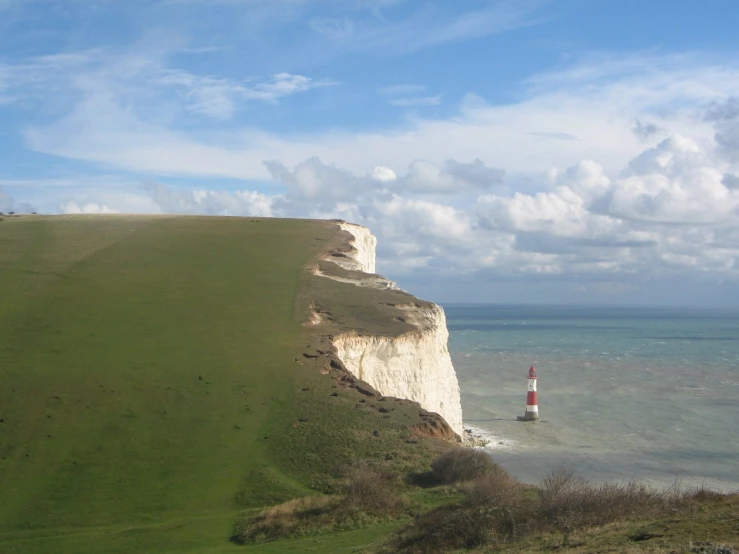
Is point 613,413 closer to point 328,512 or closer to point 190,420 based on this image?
point 190,420

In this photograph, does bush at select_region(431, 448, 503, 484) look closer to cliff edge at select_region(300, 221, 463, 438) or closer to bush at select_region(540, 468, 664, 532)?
bush at select_region(540, 468, 664, 532)

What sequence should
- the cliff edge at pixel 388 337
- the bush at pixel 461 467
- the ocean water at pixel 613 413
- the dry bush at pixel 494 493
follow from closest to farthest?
the dry bush at pixel 494 493 → the bush at pixel 461 467 → the cliff edge at pixel 388 337 → the ocean water at pixel 613 413

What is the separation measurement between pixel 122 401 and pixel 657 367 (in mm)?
54687

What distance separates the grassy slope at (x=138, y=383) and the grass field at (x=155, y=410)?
0.06 m

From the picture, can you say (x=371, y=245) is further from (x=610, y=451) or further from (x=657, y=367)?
(x=610, y=451)

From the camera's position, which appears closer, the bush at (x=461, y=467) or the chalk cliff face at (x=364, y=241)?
the bush at (x=461, y=467)

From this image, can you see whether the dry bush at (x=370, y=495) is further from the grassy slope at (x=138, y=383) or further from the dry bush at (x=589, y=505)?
the dry bush at (x=589, y=505)

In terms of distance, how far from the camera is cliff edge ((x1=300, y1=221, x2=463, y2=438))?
105 ft

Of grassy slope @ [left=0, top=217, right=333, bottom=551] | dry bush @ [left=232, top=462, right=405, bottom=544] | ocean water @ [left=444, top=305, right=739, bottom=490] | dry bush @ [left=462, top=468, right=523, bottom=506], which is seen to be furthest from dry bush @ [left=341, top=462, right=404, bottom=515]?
ocean water @ [left=444, top=305, right=739, bottom=490]

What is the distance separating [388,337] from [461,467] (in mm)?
12056

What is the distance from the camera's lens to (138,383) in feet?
88.8

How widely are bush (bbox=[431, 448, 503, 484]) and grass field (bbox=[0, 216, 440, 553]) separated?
2.43 meters

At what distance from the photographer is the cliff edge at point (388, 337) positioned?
3198cm

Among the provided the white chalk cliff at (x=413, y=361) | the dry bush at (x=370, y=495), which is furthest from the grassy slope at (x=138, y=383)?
the dry bush at (x=370, y=495)
